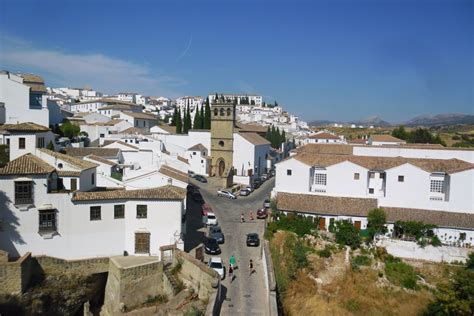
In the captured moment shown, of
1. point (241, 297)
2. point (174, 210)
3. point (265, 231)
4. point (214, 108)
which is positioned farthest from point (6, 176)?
point (214, 108)

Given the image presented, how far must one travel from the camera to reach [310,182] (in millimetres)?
33844

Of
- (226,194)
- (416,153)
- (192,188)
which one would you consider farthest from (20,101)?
(416,153)

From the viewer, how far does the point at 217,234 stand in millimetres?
29297

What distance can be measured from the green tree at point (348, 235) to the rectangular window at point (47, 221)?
64.6 feet

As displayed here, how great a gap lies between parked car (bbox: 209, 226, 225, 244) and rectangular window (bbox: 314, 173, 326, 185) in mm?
9419

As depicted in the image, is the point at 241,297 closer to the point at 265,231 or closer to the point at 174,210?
the point at 174,210

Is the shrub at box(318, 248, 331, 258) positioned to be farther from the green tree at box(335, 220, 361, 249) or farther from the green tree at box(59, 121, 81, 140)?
the green tree at box(59, 121, 81, 140)

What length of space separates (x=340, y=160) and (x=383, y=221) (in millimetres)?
6331

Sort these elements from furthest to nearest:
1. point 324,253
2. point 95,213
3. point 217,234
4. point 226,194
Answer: point 226,194 → point 217,234 → point 324,253 → point 95,213

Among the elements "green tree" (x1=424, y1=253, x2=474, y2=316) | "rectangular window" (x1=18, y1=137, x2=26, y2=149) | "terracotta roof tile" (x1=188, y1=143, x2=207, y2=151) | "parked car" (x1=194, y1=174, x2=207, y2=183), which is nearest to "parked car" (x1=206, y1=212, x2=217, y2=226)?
"rectangular window" (x1=18, y1=137, x2=26, y2=149)

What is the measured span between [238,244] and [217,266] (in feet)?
18.5

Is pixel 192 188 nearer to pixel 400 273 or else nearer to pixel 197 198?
pixel 197 198

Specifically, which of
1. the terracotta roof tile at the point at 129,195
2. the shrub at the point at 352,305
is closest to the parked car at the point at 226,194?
the terracotta roof tile at the point at 129,195

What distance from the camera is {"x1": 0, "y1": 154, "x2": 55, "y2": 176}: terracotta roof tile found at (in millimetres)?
22656
